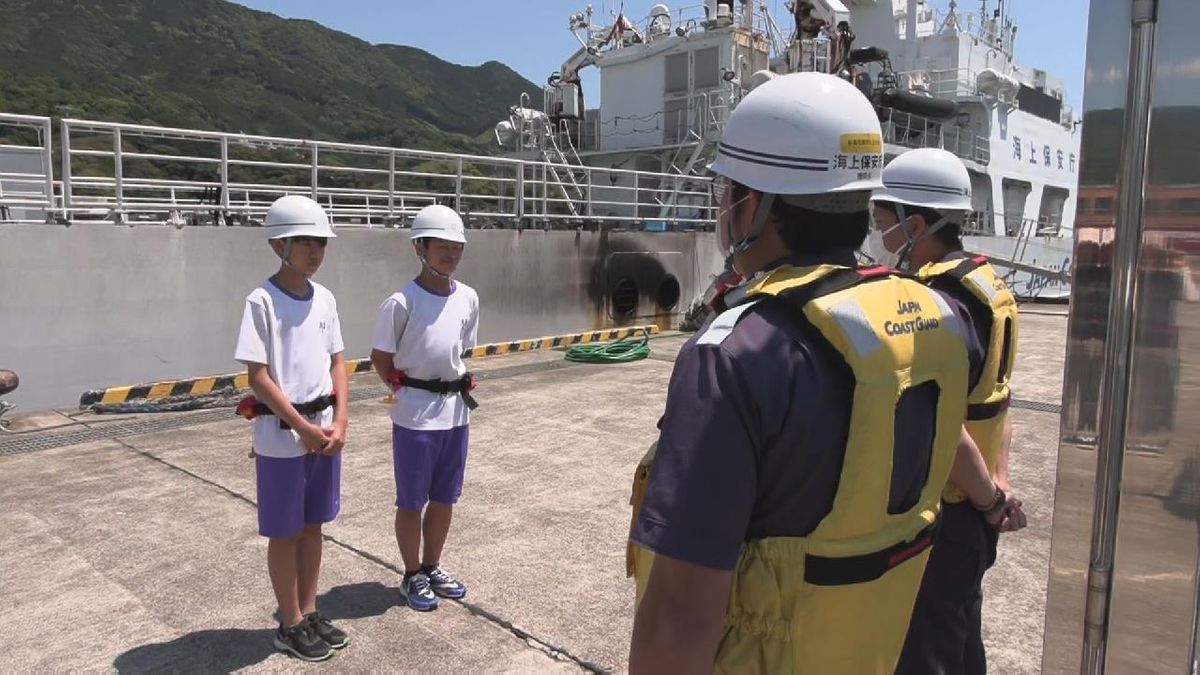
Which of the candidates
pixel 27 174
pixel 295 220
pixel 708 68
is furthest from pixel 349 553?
→ pixel 708 68

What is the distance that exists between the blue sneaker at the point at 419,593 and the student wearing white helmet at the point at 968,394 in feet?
7.33

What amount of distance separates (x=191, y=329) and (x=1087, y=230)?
871 cm

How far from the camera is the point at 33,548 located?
14.5 ft

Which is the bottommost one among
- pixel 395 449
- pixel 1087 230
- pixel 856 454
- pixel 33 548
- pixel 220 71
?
pixel 33 548

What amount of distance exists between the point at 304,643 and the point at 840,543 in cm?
266

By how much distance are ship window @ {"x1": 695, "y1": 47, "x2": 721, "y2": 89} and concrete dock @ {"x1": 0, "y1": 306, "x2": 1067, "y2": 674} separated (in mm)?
12144

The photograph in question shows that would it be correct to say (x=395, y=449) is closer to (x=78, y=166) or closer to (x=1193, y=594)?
(x=1193, y=594)

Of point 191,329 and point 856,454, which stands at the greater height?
point 856,454

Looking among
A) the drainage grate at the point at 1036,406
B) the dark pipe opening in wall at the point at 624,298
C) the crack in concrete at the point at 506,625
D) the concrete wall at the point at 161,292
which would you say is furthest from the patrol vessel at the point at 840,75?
the crack in concrete at the point at 506,625

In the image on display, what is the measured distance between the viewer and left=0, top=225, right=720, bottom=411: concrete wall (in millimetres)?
7316

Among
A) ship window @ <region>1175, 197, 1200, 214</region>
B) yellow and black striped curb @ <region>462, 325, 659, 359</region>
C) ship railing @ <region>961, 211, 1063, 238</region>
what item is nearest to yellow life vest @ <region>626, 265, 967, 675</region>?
ship window @ <region>1175, 197, 1200, 214</region>

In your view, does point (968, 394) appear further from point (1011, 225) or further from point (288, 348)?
point (1011, 225)

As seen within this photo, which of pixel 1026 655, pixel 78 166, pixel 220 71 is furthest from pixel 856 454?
pixel 220 71

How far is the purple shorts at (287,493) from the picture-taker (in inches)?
128
